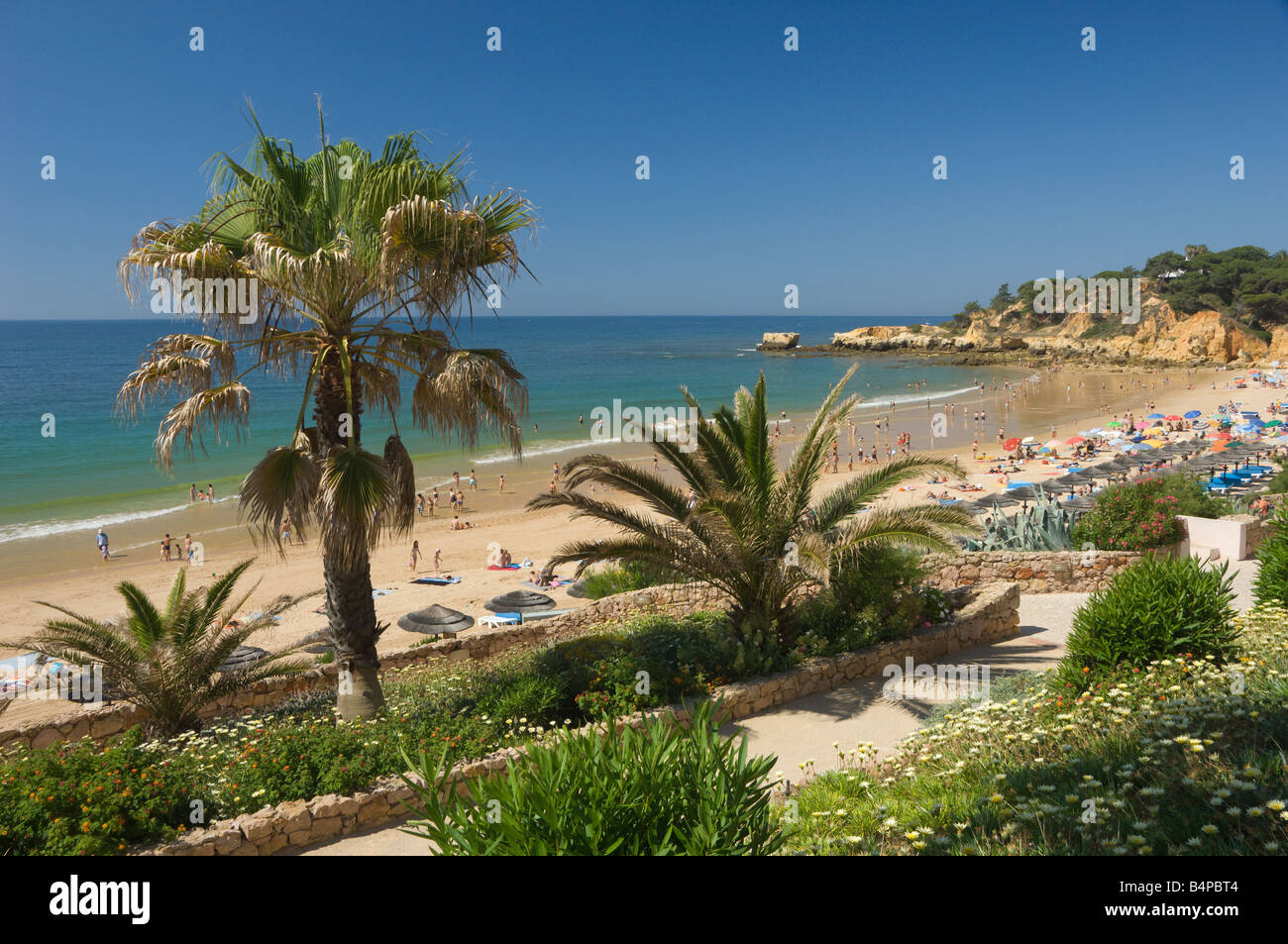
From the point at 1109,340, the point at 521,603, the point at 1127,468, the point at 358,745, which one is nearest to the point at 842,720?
the point at 358,745

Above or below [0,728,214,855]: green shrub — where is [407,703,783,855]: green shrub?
above

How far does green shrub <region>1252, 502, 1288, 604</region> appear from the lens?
26.0 feet

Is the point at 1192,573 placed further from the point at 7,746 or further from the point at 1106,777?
the point at 7,746

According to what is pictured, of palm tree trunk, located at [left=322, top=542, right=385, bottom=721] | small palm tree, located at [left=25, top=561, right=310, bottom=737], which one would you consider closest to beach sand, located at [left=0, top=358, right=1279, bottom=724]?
small palm tree, located at [left=25, top=561, right=310, bottom=737]

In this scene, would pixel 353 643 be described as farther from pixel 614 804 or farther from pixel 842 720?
pixel 614 804

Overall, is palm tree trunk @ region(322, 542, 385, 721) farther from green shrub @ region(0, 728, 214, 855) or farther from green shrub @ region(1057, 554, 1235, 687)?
green shrub @ region(1057, 554, 1235, 687)

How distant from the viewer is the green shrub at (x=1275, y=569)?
7.92 m

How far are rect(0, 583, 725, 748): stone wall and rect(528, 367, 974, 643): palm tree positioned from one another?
984 millimetres

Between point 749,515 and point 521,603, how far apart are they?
716cm

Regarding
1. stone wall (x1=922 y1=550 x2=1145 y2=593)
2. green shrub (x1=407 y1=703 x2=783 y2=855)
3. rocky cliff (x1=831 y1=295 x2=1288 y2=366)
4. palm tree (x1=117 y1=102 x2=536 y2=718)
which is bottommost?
stone wall (x1=922 y1=550 x2=1145 y2=593)

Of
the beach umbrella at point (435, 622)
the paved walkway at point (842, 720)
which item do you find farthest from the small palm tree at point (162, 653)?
the beach umbrella at point (435, 622)

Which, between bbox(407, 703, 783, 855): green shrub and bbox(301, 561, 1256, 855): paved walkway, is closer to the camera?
bbox(407, 703, 783, 855): green shrub

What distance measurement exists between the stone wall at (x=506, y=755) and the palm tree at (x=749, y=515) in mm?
751

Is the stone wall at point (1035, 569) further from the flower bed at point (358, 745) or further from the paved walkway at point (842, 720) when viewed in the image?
the flower bed at point (358, 745)
